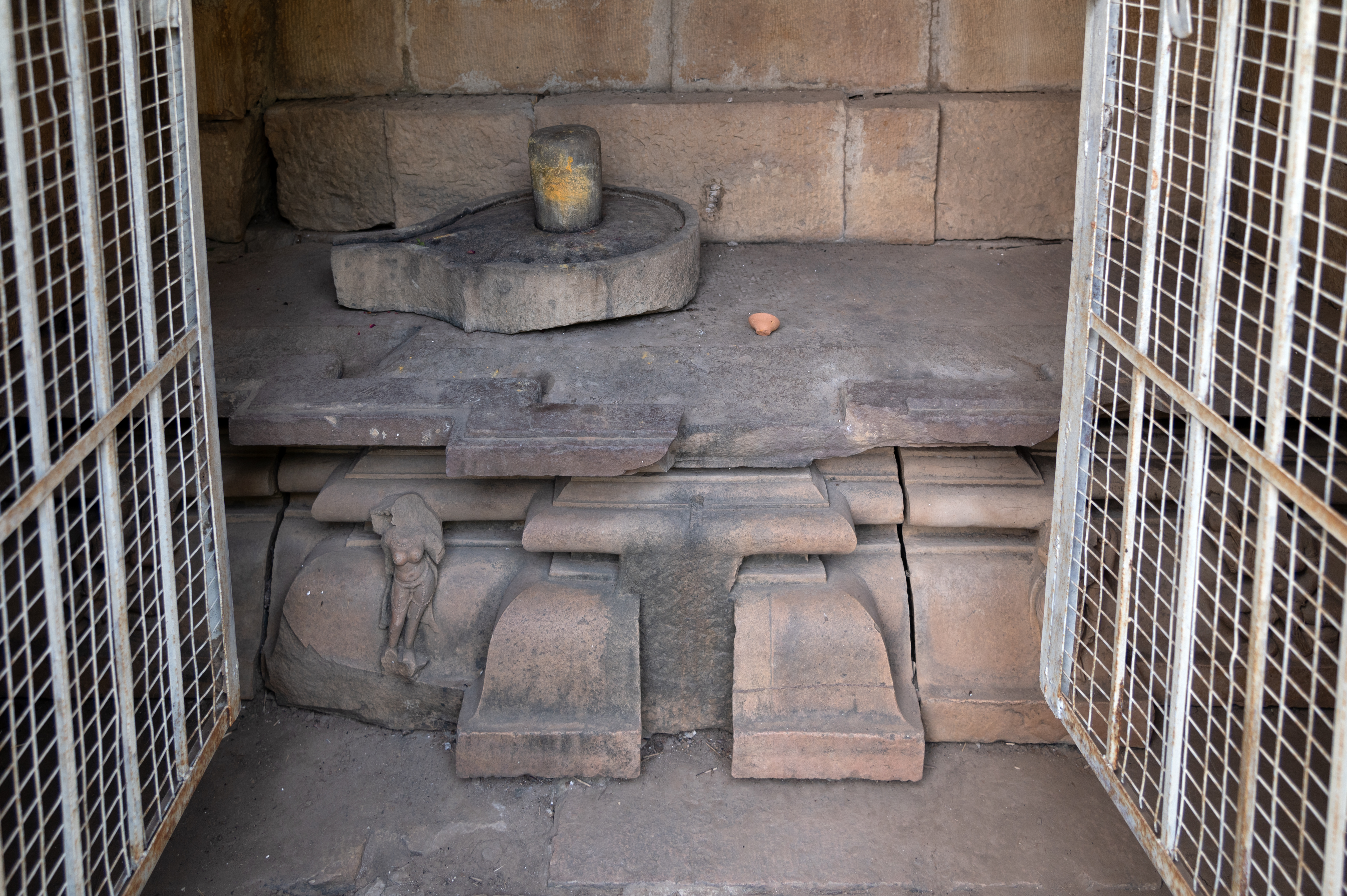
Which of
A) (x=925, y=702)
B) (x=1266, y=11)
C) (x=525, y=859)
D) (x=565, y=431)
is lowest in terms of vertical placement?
(x=525, y=859)

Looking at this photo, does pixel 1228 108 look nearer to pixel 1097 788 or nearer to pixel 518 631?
pixel 1097 788

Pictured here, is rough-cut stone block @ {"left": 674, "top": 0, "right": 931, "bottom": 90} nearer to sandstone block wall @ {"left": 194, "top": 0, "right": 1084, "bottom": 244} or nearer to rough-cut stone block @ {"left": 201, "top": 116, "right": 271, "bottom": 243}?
sandstone block wall @ {"left": 194, "top": 0, "right": 1084, "bottom": 244}

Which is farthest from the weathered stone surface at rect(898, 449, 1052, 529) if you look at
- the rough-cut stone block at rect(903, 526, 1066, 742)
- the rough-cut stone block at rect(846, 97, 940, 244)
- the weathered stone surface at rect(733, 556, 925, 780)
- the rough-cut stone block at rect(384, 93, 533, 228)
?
the rough-cut stone block at rect(384, 93, 533, 228)

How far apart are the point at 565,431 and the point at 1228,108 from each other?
5.92 feet

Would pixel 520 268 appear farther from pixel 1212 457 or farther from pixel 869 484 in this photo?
pixel 1212 457

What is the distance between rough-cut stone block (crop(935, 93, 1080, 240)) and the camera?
4758 mm

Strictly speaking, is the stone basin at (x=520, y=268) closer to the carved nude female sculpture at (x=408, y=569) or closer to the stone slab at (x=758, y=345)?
the stone slab at (x=758, y=345)

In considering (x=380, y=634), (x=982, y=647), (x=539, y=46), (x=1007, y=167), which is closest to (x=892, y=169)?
(x=1007, y=167)

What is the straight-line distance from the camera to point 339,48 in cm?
491

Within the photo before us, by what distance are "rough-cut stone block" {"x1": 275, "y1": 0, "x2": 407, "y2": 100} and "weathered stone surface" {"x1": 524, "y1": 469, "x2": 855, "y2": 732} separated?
241 cm

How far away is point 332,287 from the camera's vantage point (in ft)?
14.7

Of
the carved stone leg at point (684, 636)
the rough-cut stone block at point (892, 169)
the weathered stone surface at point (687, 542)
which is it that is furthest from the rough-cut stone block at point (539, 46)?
the carved stone leg at point (684, 636)

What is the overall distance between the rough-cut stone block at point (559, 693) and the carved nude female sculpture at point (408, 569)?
244mm

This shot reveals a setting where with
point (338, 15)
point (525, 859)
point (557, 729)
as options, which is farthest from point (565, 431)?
point (338, 15)
